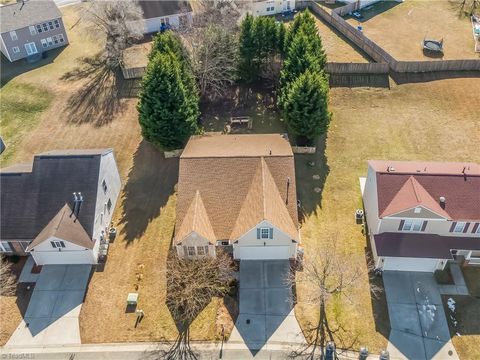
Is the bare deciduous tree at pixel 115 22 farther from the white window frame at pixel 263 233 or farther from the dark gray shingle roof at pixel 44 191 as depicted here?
the white window frame at pixel 263 233

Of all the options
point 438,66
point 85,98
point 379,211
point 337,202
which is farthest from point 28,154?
point 438,66

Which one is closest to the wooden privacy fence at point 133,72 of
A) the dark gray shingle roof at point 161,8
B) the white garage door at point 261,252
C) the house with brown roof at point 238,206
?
the dark gray shingle roof at point 161,8

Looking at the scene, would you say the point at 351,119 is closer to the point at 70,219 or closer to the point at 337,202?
the point at 337,202

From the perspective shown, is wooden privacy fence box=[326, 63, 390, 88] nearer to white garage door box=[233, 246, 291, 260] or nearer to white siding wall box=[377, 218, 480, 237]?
white siding wall box=[377, 218, 480, 237]

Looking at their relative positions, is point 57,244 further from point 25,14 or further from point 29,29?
point 25,14

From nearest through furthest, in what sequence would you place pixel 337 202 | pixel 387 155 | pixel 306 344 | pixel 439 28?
pixel 306 344, pixel 337 202, pixel 387 155, pixel 439 28

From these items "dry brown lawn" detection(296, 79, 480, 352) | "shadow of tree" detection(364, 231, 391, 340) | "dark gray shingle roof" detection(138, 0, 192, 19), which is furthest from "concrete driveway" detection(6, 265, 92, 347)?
"dark gray shingle roof" detection(138, 0, 192, 19)
